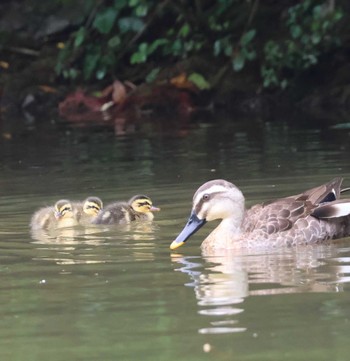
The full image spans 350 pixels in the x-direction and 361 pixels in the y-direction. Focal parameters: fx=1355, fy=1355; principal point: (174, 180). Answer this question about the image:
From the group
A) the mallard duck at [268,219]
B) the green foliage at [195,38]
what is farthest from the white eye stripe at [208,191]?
the green foliage at [195,38]

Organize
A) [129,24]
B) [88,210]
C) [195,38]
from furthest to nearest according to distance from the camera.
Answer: [129,24] < [195,38] < [88,210]

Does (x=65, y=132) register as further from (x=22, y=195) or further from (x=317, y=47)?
(x=22, y=195)

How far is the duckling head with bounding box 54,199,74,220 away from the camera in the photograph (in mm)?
10880

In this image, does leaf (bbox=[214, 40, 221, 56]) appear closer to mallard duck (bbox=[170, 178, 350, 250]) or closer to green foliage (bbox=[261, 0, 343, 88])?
green foliage (bbox=[261, 0, 343, 88])

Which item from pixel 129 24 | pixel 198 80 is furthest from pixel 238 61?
pixel 129 24

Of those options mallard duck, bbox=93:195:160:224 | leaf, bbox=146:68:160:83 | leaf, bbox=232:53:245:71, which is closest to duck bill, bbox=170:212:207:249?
mallard duck, bbox=93:195:160:224

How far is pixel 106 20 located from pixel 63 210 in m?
12.4

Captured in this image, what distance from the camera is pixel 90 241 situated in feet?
32.0

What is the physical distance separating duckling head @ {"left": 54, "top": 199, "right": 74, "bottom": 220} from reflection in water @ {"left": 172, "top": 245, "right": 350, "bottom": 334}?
86.6 inches

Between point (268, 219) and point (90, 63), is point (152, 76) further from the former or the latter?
point (268, 219)

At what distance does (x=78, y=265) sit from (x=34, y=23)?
17.5 metres

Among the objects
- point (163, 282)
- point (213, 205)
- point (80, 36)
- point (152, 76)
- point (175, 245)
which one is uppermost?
point (80, 36)

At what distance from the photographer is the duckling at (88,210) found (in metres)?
10.9

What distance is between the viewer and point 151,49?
896 inches
